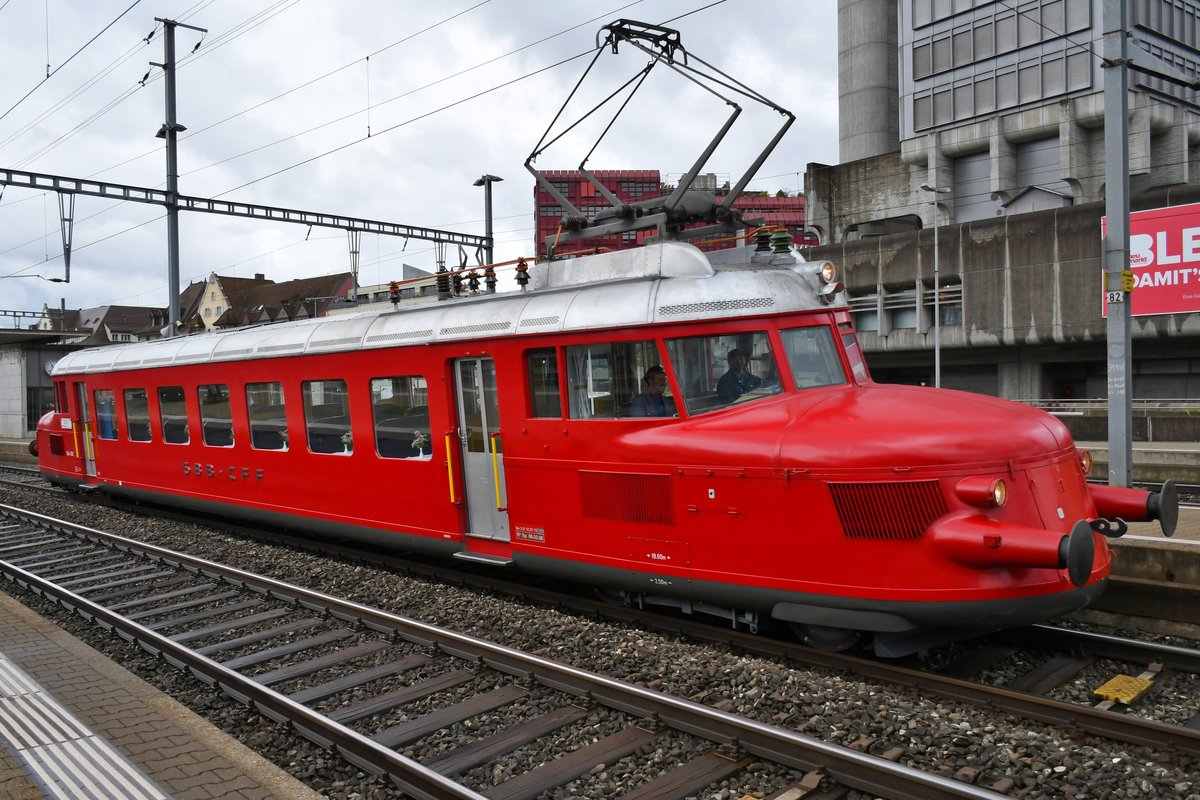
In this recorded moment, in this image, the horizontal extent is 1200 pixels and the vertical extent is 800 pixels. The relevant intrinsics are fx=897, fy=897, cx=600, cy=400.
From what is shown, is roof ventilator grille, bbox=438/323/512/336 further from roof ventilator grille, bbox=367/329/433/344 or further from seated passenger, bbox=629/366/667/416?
seated passenger, bbox=629/366/667/416

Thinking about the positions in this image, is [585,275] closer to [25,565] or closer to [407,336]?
[407,336]

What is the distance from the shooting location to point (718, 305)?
24.1 feet

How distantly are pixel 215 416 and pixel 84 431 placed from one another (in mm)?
5950

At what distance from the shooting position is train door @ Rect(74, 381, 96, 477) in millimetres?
17547


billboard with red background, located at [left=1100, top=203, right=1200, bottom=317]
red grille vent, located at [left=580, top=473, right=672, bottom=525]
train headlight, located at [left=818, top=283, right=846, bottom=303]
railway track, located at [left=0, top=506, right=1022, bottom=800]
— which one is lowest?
railway track, located at [left=0, top=506, right=1022, bottom=800]

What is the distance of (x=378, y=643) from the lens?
761cm

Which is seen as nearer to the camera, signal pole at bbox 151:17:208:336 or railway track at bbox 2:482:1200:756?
railway track at bbox 2:482:1200:756

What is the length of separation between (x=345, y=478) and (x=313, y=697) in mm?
4942

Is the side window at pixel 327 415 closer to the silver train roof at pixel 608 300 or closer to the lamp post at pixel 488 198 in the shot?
the silver train roof at pixel 608 300

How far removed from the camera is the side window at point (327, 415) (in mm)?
11086

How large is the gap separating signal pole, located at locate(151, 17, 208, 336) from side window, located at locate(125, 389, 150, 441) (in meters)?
6.88

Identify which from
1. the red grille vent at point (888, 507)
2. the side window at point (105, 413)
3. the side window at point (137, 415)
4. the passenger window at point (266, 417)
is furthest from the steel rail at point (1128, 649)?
the side window at point (105, 413)


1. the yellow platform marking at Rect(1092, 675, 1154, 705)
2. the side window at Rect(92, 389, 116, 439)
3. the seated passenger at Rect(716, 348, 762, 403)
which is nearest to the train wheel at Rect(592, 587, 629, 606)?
the seated passenger at Rect(716, 348, 762, 403)

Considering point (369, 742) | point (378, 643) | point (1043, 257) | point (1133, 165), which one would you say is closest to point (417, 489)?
point (378, 643)
